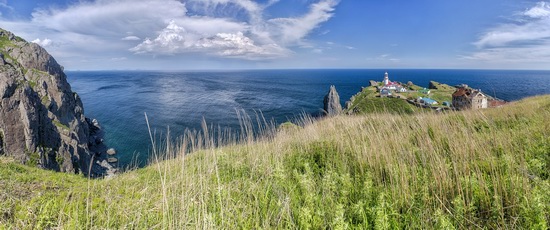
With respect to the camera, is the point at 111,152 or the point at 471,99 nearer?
the point at 471,99

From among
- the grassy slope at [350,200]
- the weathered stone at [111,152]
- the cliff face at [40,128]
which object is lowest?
the weathered stone at [111,152]

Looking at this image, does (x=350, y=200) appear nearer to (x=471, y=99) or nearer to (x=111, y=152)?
(x=471, y=99)

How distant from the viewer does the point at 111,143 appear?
55.9 meters

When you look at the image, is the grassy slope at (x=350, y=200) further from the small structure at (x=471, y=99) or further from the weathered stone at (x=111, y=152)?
the weathered stone at (x=111, y=152)

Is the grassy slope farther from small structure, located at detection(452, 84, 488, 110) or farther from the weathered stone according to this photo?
the weathered stone

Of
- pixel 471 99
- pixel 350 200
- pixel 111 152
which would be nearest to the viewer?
pixel 350 200

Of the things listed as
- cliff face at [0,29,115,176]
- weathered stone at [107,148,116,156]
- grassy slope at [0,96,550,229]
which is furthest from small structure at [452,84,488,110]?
weathered stone at [107,148,116,156]

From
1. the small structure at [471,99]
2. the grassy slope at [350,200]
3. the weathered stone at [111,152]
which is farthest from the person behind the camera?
the weathered stone at [111,152]

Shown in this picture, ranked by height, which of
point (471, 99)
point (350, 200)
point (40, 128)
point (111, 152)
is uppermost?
point (350, 200)

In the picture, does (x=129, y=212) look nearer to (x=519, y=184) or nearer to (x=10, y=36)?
(x=519, y=184)

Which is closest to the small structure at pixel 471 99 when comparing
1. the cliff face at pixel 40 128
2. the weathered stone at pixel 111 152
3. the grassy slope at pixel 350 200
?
the grassy slope at pixel 350 200

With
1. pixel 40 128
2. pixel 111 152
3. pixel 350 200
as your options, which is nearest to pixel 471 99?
pixel 350 200

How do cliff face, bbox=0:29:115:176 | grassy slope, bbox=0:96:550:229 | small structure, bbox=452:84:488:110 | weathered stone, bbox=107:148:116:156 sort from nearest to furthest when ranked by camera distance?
1. grassy slope, bbox=0:96:550:229
2. cliff face, bbox=0:29:115:176
3. small structure, bbox=452:84:488:110
4. weathered stone, bbox=107:148:116:156

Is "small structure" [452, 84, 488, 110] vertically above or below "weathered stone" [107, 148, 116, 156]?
above
